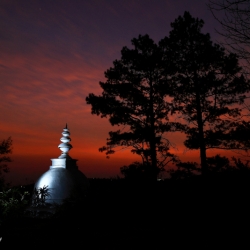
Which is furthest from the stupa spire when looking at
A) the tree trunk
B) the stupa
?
the tree trunk

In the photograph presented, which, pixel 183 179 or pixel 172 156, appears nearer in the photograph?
pixel 183 179

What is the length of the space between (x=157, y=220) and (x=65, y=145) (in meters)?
7.86

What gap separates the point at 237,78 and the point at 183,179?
11.6 metres

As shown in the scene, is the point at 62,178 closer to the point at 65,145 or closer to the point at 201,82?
the point at 65,145

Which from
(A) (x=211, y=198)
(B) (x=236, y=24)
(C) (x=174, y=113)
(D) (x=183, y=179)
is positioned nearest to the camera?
(A) (x=211, y=198)

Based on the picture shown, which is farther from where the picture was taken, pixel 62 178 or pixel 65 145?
pixel 65 145

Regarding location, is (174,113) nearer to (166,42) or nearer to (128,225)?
(166,42)

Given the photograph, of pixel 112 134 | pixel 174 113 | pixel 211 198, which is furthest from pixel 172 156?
pixel 211 198

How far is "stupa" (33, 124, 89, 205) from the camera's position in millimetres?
11273

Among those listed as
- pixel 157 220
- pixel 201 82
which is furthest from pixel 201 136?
pixel 157 220

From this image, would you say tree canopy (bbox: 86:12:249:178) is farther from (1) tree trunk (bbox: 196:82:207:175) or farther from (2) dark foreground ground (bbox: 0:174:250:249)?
(2) dark foreground ground (bbox: 0:174:250:249)

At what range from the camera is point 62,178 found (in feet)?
37.9

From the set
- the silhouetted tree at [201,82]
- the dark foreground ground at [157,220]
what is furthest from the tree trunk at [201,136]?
the dark foreground ground at [157,220]

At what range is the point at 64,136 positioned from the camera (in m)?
12.1
